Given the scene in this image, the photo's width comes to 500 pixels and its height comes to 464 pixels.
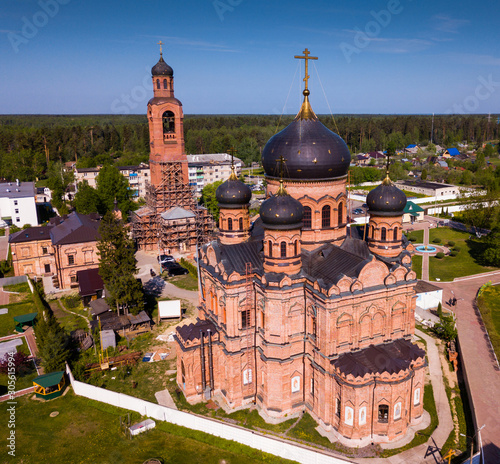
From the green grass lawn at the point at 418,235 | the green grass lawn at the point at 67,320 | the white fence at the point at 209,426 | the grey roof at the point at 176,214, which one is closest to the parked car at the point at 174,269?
the grey roof at the point at 176,214

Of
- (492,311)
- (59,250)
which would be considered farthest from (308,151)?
(59,250)

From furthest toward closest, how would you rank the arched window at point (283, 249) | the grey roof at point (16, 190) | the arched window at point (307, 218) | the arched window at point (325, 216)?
the grey roof at point (16, 190) < the arched window at point (325, 216) < the arched window at point (307, 218) < the arched window at point (283, 249)

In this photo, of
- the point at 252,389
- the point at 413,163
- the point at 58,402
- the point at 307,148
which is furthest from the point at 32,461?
the point at 413,163

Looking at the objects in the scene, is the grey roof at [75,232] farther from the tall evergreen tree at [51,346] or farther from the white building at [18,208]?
the white building at [18,208]

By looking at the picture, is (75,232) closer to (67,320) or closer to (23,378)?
(67,320)

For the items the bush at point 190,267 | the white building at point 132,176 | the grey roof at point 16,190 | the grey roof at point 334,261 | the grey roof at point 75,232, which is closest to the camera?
the grey roof at point 334,261

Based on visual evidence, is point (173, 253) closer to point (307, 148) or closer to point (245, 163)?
point (307, 148)

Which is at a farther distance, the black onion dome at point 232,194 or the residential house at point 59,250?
the residential house at point 59,250

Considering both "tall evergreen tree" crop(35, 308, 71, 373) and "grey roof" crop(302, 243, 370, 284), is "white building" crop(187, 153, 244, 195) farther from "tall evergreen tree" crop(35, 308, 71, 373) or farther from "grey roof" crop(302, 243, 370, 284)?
"grey roof" crop(302, 243, 370, 284)

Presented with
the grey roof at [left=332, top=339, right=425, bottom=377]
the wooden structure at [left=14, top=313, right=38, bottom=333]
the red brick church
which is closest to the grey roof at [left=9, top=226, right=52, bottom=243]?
the wooden structure at [left=14, top=313, right=38, bottom=333]
